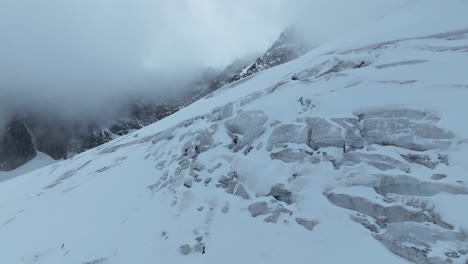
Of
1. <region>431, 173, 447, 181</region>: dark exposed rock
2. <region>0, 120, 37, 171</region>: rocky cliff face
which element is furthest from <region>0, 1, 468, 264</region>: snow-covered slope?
<region>0, 120, 37, 171</region>: rocky cliff face

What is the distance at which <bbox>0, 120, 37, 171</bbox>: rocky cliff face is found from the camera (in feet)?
589

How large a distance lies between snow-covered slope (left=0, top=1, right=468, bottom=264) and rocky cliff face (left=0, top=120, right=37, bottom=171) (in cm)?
16660

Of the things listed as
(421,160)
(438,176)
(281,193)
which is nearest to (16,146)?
(281,193)

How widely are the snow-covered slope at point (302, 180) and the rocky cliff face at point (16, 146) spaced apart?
166604 mm

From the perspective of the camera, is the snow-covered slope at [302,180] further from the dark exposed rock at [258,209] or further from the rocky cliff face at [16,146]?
the rocky cliff face at [16,146]

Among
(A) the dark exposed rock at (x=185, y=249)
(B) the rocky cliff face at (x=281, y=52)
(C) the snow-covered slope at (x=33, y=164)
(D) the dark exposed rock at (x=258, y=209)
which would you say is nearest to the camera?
(A) the dark exposed rock at (x=185, y=249)

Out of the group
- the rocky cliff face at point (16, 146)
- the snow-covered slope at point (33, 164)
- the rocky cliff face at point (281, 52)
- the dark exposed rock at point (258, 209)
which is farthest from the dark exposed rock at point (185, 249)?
the rocky cliff face at point (16, 146)

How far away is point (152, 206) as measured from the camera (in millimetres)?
20297

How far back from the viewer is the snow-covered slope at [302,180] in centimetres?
1506

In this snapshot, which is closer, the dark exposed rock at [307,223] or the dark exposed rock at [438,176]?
the dark exposed rock at [438,176]

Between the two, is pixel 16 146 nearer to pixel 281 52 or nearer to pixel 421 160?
pixel 281 52

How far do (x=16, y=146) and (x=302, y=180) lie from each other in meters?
187

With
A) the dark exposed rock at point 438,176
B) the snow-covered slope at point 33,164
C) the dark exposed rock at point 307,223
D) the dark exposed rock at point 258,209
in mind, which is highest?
the dark exposed rock at point 438,176

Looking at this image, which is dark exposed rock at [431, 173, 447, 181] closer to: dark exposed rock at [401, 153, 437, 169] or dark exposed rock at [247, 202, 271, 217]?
dark exposed rock at [401, 153, 437, 169]
